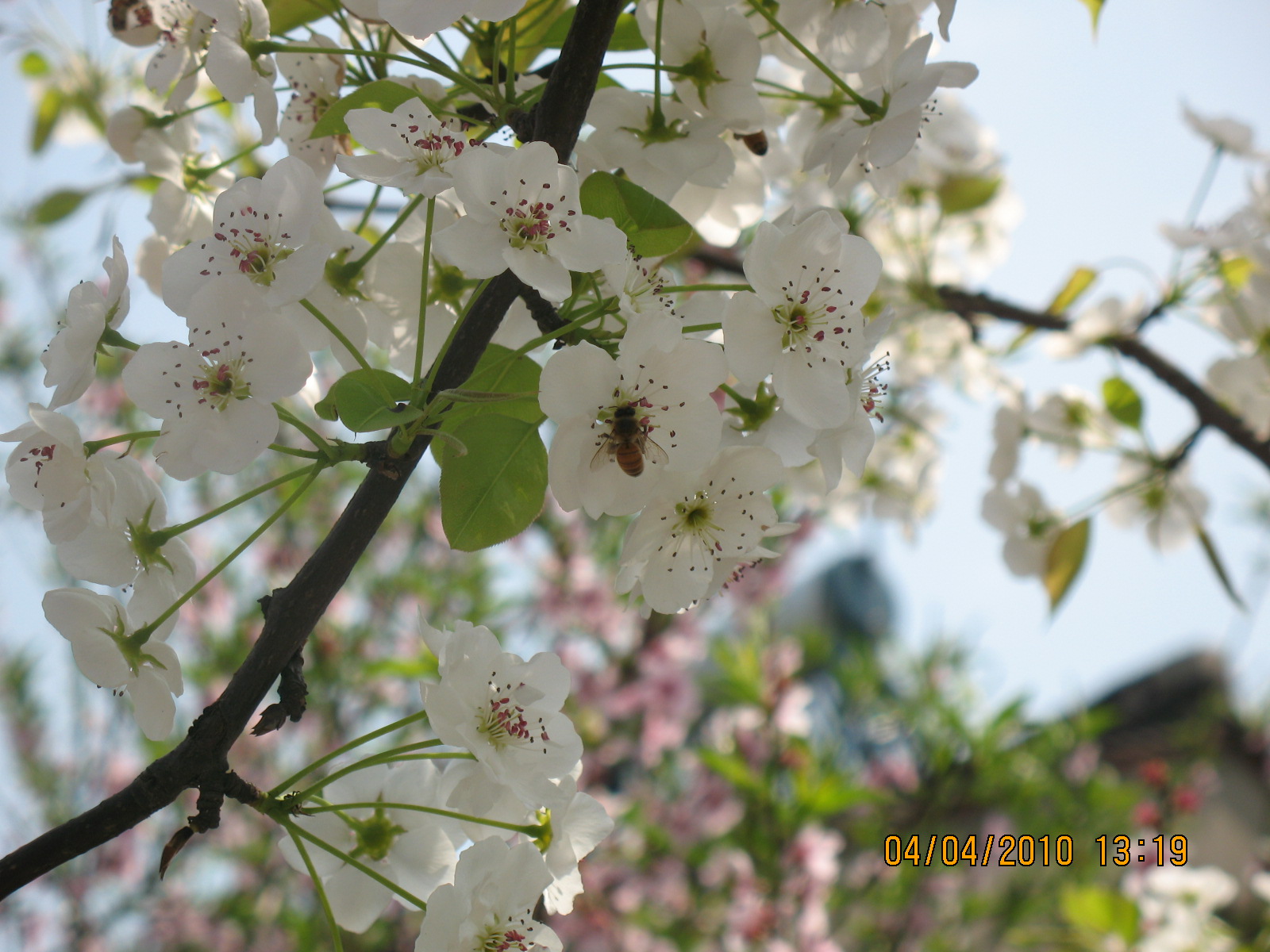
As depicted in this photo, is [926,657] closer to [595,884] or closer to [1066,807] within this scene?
[1066,807]

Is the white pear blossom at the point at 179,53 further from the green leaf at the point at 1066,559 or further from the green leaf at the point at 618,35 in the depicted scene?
the green leaf at the point at 1066,559

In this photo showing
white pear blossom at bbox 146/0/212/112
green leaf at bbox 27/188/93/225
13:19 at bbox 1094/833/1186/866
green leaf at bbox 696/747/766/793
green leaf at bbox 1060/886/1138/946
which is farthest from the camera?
13:19 at bbox 1094/833/1186/866

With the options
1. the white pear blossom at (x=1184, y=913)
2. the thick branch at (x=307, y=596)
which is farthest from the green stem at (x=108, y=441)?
the white pear blossom at (x=1184, y=913)

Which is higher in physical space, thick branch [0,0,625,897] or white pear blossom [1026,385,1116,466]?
thick branch [0,0,625,897]

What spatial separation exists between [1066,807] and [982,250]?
159 cm

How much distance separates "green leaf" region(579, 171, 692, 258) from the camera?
522 millimetres

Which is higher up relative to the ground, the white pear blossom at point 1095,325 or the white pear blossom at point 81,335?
the white pear blossom at point 81,335

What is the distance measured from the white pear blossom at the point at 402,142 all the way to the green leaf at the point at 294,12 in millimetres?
195

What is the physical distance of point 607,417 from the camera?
1.64 feet

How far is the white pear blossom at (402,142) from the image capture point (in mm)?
494

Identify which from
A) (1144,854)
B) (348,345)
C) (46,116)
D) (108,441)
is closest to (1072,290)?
(348,345)

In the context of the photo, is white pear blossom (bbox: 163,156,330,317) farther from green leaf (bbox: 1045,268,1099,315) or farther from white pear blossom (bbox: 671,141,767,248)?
green leaf (bbox: 1045,268,1099,315)

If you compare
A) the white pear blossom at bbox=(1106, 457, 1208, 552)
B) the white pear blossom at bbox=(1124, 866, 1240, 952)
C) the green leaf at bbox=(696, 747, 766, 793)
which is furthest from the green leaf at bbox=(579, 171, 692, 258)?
the white pear blossom at bbox=(1124, 866, 1240, 952)

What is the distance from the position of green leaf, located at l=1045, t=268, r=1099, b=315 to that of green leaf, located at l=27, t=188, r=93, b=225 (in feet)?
A: 4.15
